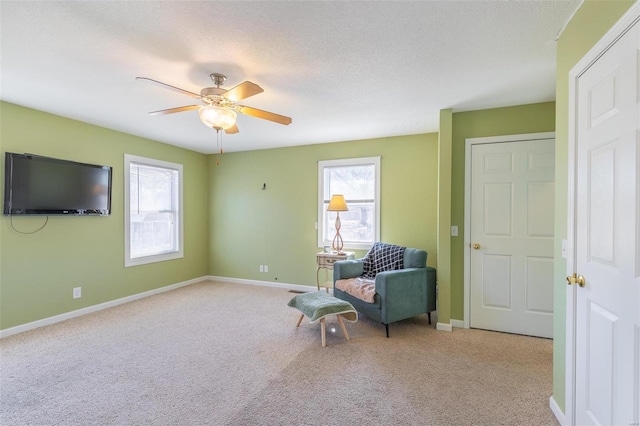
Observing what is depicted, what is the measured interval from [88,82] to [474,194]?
403cm

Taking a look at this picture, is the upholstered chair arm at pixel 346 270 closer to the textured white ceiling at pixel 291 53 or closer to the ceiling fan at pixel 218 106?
the textured white ceiling at pixel 291 53

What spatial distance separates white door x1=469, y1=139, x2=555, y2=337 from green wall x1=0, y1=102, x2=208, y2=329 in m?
4.67

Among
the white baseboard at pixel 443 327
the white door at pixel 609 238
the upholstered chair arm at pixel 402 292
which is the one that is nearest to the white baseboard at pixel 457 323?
the white baseboard at pixel 443 327

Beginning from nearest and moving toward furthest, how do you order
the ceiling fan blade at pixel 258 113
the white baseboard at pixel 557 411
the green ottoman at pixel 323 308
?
1. the white baseboard at pixel 557 411
2. the ceiling fan blade at pixel 258 113
3. the green ottoman at pixel 323 308

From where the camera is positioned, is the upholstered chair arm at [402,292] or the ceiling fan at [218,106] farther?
the upholstered chair arm at [402,292]

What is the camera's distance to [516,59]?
2.24 metres

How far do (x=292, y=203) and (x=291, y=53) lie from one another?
3116mm

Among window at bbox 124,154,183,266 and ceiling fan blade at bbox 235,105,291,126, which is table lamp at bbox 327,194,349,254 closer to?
ceiling fan blade at bbox 235,105,291,126

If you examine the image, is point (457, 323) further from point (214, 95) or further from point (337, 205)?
point (214, 95)

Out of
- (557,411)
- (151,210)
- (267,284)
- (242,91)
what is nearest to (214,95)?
(242,91)

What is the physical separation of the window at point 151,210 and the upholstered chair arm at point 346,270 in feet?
9.80

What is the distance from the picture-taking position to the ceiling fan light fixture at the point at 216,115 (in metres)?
2.32

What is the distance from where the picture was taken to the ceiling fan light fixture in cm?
232

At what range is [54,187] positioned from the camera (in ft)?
11.0
